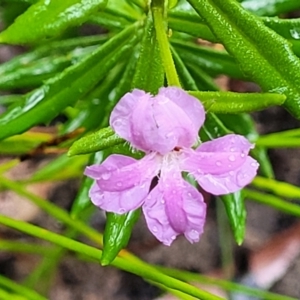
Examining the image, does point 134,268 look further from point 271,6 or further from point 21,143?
point 21,143

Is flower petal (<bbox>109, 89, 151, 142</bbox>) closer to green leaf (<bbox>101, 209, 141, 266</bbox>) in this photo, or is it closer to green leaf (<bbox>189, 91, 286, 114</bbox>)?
green leaf (<bbox>189, 91, 286, 114</bbox>)

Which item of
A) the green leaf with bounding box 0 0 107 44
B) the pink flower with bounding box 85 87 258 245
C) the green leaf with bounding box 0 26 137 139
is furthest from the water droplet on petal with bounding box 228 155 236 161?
the green leaf with bounding box 0 26 137 139

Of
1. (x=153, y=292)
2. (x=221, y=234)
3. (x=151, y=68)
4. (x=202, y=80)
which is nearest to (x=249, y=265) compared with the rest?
(x=221, y=234)

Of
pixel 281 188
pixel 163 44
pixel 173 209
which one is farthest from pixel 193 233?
pixel 281 188

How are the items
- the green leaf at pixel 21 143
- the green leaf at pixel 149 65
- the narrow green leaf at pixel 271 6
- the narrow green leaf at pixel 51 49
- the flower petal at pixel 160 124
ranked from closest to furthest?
the flower petal at pixel 160 124 → the green leaf at pixel 149 65 → the narrow green leaf at pixel 271 6 → the narrow green leaf at pixel 51 49 → the green leaf at pixel 21 143

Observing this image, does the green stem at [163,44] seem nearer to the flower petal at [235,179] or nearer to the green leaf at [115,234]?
the flower petal at [235,179]

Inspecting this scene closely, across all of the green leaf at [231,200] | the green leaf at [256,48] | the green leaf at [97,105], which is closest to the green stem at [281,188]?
the green leaf at [231,200]
